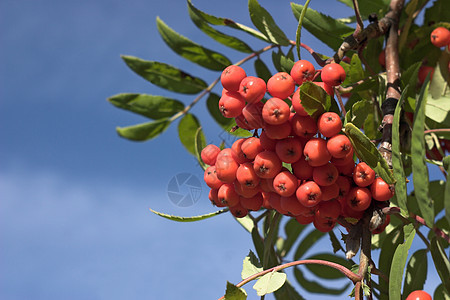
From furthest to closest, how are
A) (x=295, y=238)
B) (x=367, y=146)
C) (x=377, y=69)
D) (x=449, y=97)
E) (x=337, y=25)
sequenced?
(x=295, y=238) < (x=377, y=69) < (x=337, y=25) < (x=449, y=97) < (x=367, y=146)

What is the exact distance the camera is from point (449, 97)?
210 centimetres

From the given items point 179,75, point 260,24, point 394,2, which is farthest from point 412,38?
point 179,75

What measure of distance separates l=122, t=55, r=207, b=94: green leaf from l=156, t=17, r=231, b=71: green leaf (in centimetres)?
11

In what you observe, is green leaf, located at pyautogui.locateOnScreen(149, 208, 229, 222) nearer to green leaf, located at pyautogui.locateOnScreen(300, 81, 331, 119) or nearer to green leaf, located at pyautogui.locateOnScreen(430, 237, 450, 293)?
green leaf, located at pyautogui.locateOnScreen(300, 81, 331, 119)

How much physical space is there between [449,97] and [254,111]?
38.5 inches

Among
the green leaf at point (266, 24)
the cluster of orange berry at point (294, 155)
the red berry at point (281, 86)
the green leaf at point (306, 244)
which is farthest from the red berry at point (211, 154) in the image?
the green leaf at point (306, 244)

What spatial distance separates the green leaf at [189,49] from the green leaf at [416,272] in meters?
1.23

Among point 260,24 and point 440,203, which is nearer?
point 260,24

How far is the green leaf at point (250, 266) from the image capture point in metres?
1.87

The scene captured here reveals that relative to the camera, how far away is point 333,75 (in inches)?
62.3

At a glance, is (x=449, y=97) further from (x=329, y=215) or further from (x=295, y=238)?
(x=295, y=238)

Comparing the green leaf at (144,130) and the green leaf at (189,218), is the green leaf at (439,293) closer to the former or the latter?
the green leaf at (189,218)

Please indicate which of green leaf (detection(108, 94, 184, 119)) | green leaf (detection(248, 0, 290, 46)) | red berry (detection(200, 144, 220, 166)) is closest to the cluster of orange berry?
red berry (detection(200, 144, 220, 166))

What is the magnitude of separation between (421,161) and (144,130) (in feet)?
5.20
